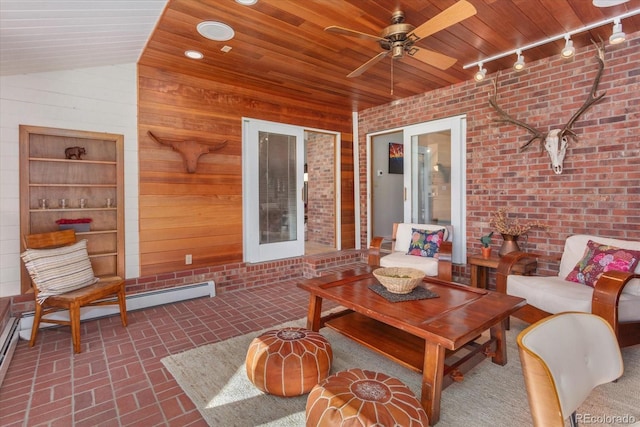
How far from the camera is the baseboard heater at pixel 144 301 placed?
9.34 feet

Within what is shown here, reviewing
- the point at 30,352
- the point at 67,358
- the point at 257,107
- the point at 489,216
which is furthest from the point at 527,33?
the point at 30,352

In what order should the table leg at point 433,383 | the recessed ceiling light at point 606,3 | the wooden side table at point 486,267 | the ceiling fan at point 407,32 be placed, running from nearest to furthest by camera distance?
the table leg at point 433,383 < the ceiling fan at point 407,32 < the recessed ceiling light at point 606,3 < the wooden side table at point 486,267

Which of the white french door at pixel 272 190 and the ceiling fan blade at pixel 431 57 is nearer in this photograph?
the ceiling fan blade at pixel 431 57

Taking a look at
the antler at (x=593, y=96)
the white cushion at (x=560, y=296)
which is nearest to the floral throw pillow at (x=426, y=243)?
the white cushion at (x=560, y=296)

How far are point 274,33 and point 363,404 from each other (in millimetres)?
2797

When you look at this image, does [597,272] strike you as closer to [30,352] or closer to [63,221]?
[30,352]

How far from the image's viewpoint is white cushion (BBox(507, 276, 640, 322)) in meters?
2.29

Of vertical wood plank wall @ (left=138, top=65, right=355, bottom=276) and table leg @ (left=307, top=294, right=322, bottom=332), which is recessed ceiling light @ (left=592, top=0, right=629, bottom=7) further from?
vertical wood plank wall @ (left=138, top=65, right=355, bottom=276)

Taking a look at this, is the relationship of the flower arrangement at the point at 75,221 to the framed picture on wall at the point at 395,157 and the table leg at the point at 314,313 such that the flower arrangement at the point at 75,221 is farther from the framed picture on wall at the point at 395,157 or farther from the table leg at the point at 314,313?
the framed picture on wall at the point at 395,157

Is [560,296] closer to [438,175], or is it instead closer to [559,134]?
[559,134]

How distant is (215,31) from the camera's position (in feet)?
9.05

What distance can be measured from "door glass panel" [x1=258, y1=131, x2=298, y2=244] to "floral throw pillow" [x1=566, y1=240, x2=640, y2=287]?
332cm

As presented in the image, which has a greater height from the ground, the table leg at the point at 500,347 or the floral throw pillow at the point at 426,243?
the floral throw pillow at the point at 426,243

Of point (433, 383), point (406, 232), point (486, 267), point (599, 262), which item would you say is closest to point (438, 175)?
point (406, 232)
